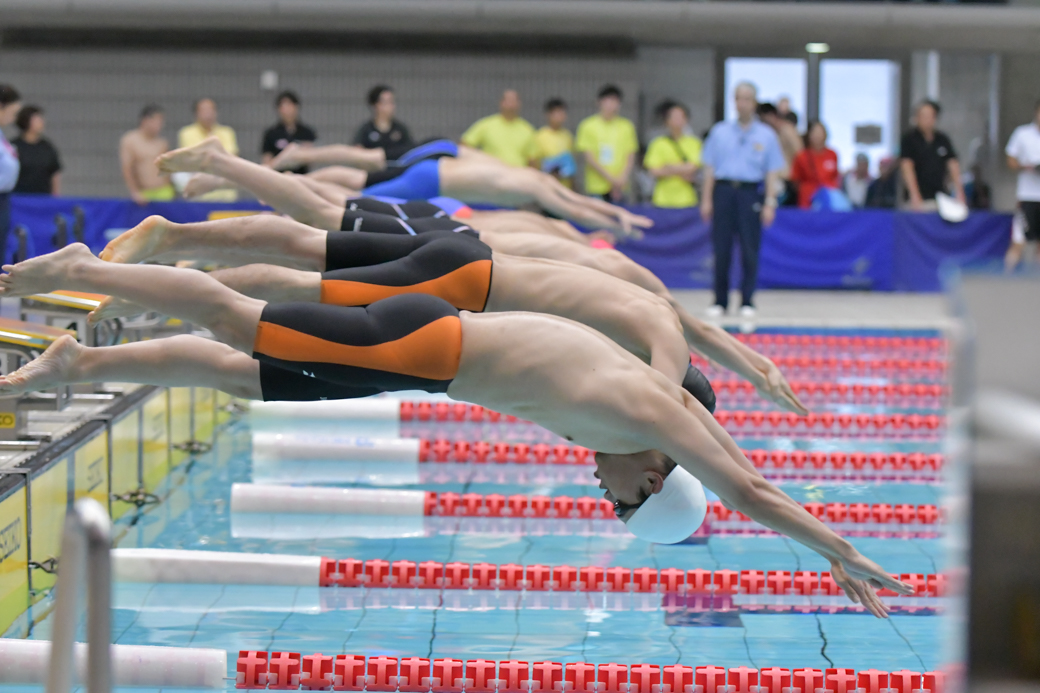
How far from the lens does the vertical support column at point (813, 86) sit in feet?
55.4

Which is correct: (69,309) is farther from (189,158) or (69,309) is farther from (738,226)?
(738,226)

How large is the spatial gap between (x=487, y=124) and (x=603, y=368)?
8733 millimetres

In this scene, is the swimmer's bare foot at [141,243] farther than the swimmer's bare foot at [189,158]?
No

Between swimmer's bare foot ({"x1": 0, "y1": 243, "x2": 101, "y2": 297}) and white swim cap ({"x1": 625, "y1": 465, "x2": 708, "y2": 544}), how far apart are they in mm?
1551

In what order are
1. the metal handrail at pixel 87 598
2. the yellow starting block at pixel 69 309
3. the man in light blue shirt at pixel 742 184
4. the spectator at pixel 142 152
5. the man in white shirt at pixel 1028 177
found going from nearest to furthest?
the metal handrail at pixel 87 598
the yellow starting block at pixel 69 309
the man in light blue shirt at pixel 742 184
the man in white shirt at pixel 1028 177
the spectator at pixel 142 152

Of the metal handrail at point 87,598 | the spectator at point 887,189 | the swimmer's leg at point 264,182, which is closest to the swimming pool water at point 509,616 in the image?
the swimmer's leg at point 264,182

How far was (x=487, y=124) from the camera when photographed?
36.7 feet

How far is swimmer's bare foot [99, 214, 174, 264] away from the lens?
3.36 metres

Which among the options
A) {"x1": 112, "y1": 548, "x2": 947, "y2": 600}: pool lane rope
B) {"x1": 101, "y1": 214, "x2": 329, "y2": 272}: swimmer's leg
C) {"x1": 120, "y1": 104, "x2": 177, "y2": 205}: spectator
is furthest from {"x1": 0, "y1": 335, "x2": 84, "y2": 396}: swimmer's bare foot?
{"x1": 120, "y1": 104, "x2": 177, "y2": 205}: spectator

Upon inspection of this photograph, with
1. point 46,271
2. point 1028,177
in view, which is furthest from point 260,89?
point 46,271

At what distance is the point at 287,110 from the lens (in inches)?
419

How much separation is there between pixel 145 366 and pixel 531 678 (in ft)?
4.48

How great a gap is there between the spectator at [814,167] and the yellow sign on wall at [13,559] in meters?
9.56

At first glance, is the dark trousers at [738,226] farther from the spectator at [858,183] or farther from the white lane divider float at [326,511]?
the white lane divider float at [326,511]
